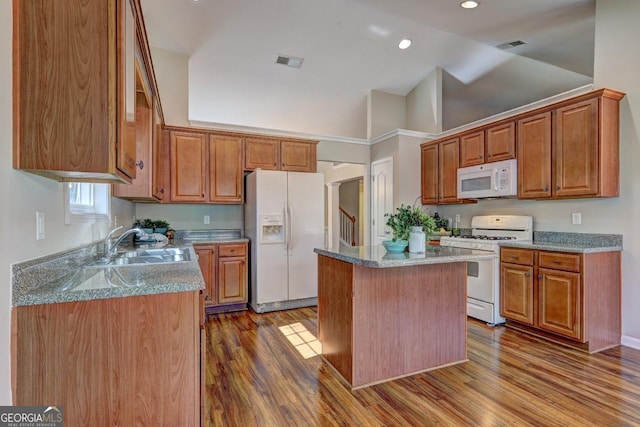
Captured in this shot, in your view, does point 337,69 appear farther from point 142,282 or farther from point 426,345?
point 142,282

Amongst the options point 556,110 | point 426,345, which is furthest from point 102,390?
point 556,110

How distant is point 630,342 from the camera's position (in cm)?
293

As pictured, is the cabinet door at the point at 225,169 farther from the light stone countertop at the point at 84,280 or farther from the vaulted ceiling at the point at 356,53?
the light stone countertop at the point at 84,280

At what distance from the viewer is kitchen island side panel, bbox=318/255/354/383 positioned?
2.29 meters

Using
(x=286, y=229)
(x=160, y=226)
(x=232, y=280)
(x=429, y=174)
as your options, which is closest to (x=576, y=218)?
(x=429, y=174)

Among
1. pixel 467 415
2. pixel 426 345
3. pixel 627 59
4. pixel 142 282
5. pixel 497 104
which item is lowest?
pixel 467 415

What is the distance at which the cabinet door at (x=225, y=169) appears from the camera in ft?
14.0

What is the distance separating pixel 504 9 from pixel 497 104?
8.07ft

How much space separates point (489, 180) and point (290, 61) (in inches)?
121

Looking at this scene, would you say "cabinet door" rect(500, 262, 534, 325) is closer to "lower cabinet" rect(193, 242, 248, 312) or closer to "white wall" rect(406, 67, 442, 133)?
"white wall" rect(406, 67, 442, 133)

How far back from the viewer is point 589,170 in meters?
2.95

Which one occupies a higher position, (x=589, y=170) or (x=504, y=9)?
(x=504, y=9)

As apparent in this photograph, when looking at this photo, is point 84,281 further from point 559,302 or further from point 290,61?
point 290,61

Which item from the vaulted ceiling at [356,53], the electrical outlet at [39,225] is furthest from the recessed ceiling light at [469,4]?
the electrical outlet at [39,225]
